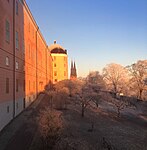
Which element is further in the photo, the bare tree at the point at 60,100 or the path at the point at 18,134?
the bare tree at the point at 60,100

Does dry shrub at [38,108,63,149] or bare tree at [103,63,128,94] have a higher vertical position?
bare tree at [103,63,128,94]

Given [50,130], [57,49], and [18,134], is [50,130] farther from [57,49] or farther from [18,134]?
[57,49]

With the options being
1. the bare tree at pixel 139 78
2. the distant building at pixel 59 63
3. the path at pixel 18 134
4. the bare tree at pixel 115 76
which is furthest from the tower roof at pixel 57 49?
the path at pixel 18 134

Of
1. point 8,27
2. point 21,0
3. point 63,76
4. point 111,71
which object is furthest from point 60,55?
point 8,27

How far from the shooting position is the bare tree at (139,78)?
49.6 m

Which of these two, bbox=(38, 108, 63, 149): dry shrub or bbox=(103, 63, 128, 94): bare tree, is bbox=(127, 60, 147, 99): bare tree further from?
bbox=(38, 108, 63, 149): dry shrub

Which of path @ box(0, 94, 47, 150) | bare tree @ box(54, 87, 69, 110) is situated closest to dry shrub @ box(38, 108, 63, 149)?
path @ box(0, 94, 47, 150)

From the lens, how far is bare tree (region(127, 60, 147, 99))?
163ft

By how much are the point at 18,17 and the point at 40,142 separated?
Result: 1676 centimetres

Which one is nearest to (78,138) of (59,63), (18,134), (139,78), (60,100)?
(18,134)

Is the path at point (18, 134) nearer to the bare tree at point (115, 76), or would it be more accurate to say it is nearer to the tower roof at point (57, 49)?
the bare tree at point (115, 76)

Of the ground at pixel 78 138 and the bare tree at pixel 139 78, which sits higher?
the bare tree at pixel 139 78

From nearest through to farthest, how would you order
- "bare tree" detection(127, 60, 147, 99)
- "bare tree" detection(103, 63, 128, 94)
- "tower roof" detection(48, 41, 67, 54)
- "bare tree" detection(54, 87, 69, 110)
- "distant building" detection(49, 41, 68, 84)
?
"bare tree" detection(54, 87, 69, 110) < "bare tree" detection(127, 60, 147, 99) < "bare tree" detection(103, 63, 128, 94) < "distant building" detection(49, 41, 68, 84) < "tower roof" detection(48, 41, 67, 54)

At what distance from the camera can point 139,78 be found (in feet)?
167
